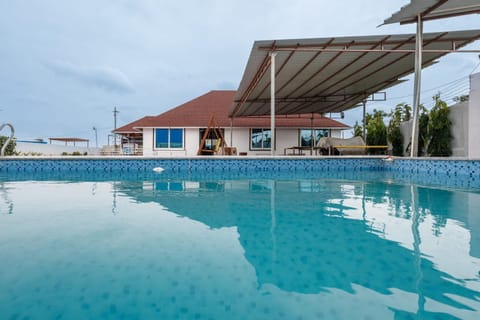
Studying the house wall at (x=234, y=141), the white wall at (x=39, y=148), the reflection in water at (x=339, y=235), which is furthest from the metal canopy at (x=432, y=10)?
the white wall at (x=39, y=148)

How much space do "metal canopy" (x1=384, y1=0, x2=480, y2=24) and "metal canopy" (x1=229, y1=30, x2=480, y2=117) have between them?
0.53m

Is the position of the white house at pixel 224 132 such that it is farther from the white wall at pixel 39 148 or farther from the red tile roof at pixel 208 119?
the white wall at pixel 39 148

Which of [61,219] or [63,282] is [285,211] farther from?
[61,219]

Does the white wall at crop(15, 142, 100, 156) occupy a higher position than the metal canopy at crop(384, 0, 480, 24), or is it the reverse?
the metal canopy at crop(384, 0, 480, 24)

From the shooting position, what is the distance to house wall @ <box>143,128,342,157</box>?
16.8 m

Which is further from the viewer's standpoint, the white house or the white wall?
the white wall

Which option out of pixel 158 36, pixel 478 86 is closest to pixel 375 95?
pixel 478 86

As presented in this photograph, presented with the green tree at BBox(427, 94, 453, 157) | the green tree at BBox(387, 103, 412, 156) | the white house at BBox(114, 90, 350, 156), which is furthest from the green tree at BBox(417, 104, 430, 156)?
→ the white house at BBox(114, 90, 350, 156)

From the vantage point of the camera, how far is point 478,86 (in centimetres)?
883

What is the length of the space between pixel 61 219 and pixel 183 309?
8.28ft

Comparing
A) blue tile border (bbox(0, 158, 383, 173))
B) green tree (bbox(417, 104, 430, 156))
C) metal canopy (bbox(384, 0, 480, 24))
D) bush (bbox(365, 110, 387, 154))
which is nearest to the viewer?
metal canopy (bbox(384, 0, 480, 24))

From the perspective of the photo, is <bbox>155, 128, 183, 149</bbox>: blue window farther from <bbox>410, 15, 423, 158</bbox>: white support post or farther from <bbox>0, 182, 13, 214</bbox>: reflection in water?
<bbox>410, 15, 423, 158</bbox>: white support post

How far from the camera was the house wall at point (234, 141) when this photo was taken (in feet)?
55.1

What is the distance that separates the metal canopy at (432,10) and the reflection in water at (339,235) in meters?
5.21
